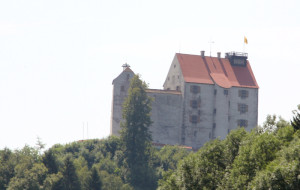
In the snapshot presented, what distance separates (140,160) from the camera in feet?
416

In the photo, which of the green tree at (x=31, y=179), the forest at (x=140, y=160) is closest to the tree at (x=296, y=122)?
the forest at (x=140, y=160)

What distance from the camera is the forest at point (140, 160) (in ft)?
202

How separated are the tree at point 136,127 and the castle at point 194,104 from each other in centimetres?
316

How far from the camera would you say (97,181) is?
381 feet

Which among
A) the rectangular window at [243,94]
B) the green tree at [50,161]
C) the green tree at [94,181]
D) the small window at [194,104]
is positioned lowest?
the green tree at [94,181]

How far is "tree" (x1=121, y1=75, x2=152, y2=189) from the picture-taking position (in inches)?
5010

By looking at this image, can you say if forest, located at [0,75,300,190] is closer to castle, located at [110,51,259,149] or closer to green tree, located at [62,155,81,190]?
green tree, located at [62,155,81,190]

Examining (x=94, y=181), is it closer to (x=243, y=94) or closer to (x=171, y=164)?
(x=171, y=164)

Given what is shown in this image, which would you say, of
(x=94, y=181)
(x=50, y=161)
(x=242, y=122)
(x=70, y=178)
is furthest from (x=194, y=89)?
(x=70, y=178)

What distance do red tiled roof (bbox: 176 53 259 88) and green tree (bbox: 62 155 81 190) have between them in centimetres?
2820

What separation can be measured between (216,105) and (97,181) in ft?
93.3

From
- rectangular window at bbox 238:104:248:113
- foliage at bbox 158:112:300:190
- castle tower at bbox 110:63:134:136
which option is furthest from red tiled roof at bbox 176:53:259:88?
foliage at bbox 158:112:300:190

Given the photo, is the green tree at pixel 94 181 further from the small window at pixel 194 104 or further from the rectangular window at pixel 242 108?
the rectangular window at pixel 242 108

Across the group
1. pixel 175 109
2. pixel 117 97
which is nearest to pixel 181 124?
pixel 175 109
